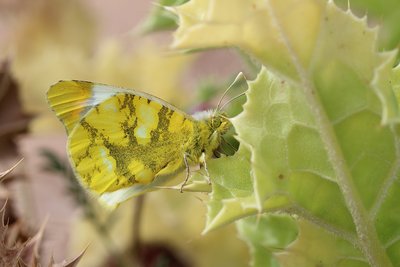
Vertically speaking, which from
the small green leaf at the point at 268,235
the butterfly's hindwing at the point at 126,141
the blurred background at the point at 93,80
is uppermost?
the butterfly's hindwing at the point at 126,141

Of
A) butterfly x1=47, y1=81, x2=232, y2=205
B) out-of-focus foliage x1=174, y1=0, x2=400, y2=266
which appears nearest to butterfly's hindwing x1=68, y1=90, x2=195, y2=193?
butterfly x1=47, y1=81, x2=232, y2=205

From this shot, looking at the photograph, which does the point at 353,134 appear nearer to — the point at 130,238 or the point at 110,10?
the point at 130,238

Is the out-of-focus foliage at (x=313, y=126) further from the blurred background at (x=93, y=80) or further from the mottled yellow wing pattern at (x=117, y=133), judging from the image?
the blurred background at (x=93, y=80)

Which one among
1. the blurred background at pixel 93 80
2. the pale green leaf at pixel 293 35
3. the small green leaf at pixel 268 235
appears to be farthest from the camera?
the blurred background at pixel 93 80

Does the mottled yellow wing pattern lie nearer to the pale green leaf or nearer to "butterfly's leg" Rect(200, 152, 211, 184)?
"butterfly's leg" Rect(200, 152, 211, 184)

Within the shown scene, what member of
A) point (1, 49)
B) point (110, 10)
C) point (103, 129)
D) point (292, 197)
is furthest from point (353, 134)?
point (110, 10)

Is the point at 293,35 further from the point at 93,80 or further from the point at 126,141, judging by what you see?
the point at 93,80

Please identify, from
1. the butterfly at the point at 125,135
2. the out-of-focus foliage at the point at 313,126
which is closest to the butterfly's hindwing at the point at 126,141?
the butterfly at the point at 125,135
